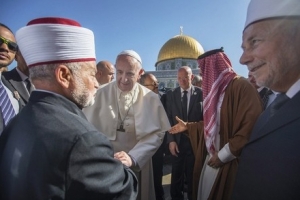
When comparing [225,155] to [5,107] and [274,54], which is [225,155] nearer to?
[274,54]

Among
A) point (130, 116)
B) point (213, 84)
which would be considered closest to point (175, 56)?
point (213, 84)

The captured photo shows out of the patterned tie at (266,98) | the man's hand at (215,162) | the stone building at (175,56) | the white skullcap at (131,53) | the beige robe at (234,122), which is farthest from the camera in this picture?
the stone building at (175,56)

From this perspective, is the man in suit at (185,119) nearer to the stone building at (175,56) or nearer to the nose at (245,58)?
the nose at (245,58)

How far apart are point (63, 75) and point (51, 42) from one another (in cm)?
23

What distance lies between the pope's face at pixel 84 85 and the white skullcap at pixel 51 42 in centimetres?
6

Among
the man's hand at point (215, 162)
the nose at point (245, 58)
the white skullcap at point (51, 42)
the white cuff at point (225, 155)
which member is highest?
the white skullcap at point (51, 42)

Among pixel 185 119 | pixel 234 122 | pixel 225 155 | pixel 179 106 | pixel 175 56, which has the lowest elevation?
pixel 175 56

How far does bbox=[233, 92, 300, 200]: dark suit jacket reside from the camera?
111cm

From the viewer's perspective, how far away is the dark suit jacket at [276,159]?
111 centimetres

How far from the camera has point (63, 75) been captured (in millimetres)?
1353

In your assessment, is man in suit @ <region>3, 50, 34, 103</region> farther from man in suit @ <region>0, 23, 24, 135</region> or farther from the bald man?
the bald man

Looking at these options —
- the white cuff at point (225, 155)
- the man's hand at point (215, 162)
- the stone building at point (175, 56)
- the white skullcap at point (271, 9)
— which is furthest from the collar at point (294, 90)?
the stone building at point (175, 56)

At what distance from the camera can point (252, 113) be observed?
2.31m

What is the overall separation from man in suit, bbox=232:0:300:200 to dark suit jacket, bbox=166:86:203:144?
3.03 meters
